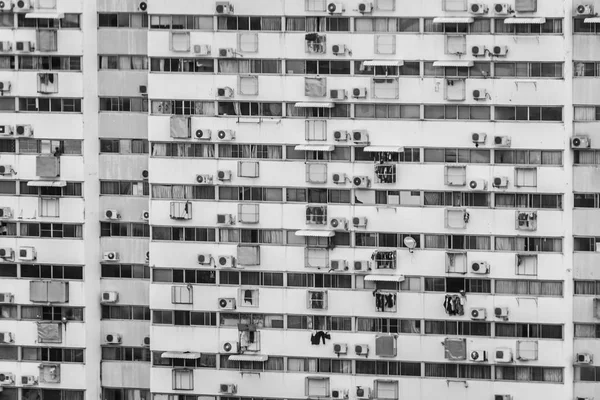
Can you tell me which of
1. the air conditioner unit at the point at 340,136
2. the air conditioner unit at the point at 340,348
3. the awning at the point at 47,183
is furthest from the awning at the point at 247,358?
the awning at the point at 47,183

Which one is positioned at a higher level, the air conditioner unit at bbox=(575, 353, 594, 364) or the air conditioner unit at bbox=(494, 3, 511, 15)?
the air conditioner unit at bbox=(494, 3, 511, 15)

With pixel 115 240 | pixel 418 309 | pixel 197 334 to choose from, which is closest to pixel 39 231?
pixel 115 240

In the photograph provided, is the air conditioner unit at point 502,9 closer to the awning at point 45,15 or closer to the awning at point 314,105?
the awning at point 314,105

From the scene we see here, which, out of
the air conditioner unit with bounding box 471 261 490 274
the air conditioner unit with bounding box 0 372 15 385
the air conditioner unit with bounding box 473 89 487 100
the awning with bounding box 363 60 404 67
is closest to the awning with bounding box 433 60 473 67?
the air conditioner unit with bounding box 473 89 487 100

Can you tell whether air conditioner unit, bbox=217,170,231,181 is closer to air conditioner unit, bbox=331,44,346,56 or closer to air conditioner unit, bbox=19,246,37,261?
air conditioner unit, bbox=331,44,346,56

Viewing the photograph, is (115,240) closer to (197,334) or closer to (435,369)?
(197,334)

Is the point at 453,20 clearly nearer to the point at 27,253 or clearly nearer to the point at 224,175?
the point at 224,175
